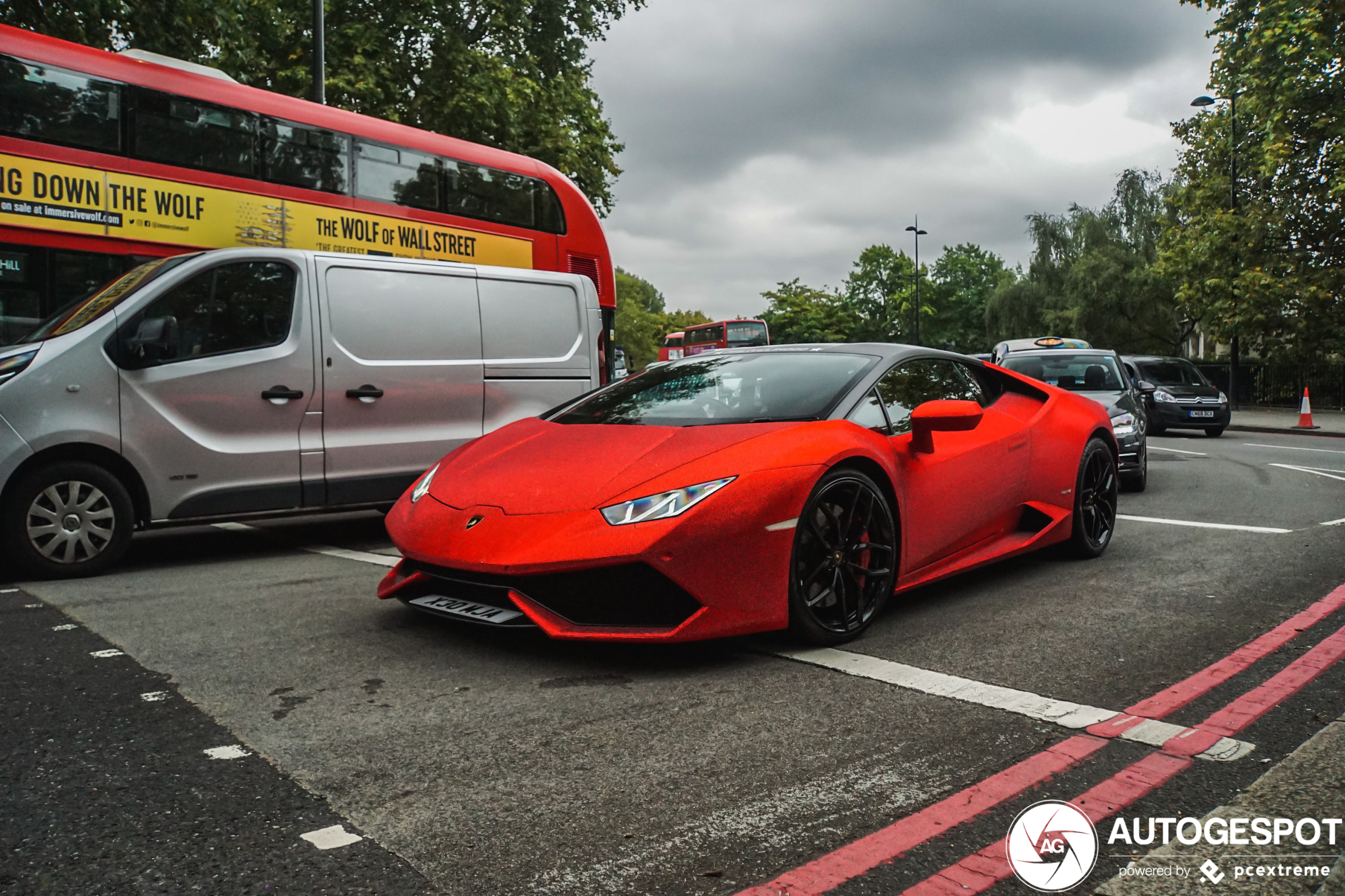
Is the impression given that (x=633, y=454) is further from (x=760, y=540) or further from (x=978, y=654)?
(x=978, y=654)

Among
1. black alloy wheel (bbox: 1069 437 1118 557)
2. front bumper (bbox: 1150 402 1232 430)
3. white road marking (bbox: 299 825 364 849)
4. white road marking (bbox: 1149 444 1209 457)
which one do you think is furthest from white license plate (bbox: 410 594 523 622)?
front bumper (bbox: 1150 402 1232 430)

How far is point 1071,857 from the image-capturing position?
7.50 ft

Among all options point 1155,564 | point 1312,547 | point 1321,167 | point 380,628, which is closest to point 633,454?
point 380,628

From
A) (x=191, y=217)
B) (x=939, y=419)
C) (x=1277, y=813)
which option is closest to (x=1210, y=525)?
(x=939, y=419)

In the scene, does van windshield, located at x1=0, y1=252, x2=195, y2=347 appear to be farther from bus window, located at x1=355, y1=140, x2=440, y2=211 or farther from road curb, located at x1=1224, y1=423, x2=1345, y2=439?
road curb, located at x1=1224, y1=423, x2=1345, y2=439

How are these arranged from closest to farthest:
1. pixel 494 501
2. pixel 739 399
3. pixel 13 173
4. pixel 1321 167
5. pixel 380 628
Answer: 1. pixel 494 501
2. pixel 380 628
3. pixel 739 399
4. pixel 13 173
5. pixel 1321 167

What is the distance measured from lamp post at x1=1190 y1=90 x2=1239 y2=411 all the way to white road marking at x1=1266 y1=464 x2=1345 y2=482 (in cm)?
1749

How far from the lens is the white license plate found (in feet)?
12.2

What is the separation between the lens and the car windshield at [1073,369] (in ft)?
35.5

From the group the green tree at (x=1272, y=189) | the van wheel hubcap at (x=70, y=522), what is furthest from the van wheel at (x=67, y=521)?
the green tree at (x=1272, y=189)

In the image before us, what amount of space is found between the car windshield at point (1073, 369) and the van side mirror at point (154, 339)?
7.72m

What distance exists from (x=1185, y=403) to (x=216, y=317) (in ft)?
60.3

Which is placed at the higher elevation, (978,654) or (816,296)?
(816,296)

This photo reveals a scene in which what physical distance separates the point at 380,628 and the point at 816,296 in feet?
312
